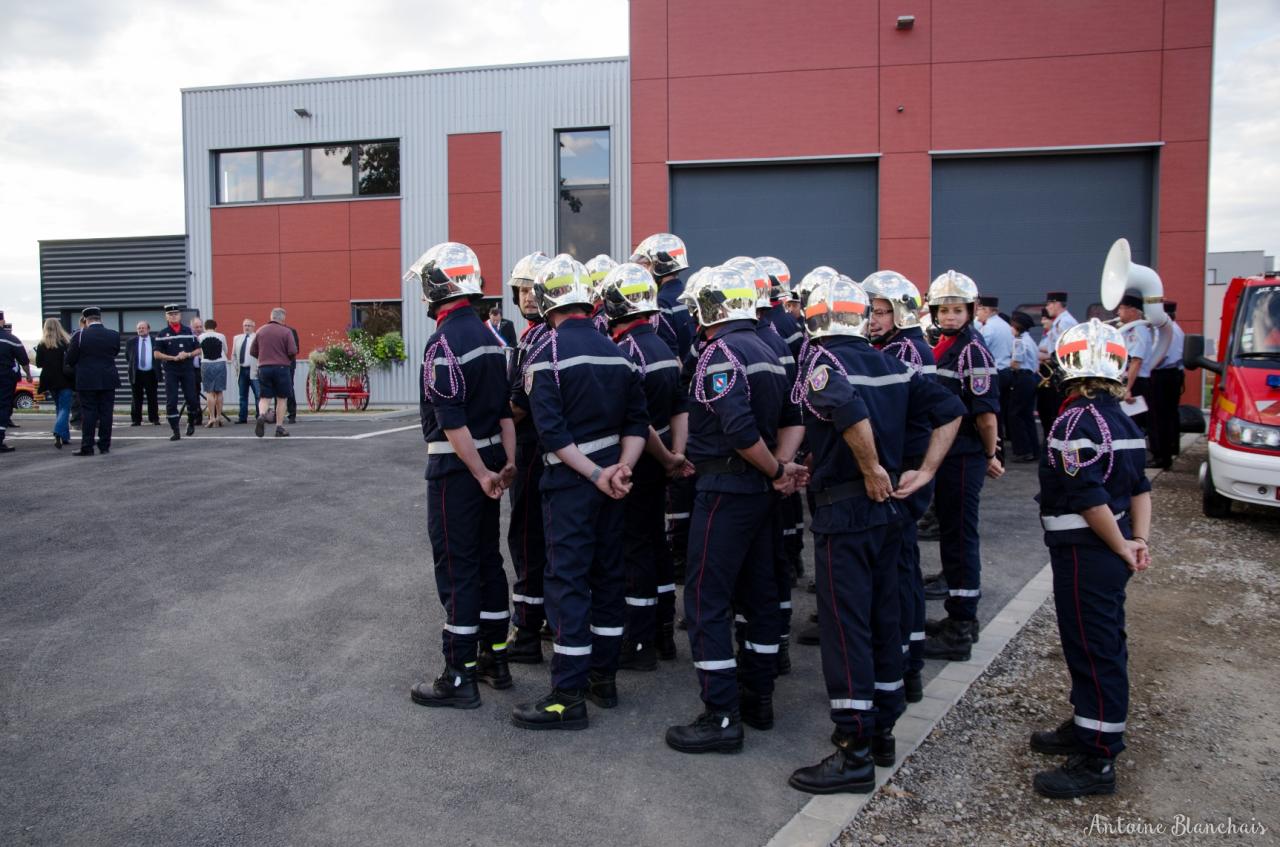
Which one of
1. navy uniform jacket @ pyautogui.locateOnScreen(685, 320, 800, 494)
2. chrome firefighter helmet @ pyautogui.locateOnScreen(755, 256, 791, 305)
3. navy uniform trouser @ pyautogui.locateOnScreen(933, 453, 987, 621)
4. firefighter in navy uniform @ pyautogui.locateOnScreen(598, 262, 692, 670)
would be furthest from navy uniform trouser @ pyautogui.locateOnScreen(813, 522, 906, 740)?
chrome firefighter helmet @ pyautogui.locateOnScreen(755, 256, 791, 305)

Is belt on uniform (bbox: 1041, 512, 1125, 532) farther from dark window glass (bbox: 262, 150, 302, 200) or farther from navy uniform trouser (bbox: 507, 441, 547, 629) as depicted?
dark window glass (bbox: 262, 150, 302, 200)

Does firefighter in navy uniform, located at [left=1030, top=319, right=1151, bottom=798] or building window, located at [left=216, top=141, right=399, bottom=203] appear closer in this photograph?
firefighter in navy uniform, located at [left=1030, top=319, right=1151, bottom=798]

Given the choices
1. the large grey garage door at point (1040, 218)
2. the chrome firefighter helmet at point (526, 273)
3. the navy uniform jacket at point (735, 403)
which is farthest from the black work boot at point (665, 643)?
the large grey garage door at point (1040, 218)

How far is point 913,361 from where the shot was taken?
5039 millimetres

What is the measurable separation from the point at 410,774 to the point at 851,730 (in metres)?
1.89

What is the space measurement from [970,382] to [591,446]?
2.58m

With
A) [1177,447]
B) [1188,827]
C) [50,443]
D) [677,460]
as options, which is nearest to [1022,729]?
[1188,827]

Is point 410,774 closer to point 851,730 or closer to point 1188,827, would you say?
point 851,730

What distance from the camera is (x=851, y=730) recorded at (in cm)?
385

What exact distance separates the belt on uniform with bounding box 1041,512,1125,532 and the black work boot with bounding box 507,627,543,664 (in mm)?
2925

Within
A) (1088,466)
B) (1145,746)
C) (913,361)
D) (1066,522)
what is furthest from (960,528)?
(1088,466)

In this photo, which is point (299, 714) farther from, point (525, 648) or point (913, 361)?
point (913, 361)

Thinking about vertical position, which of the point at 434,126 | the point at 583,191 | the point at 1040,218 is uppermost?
the point at 434,126

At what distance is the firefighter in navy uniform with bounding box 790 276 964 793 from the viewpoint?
3.87 m
